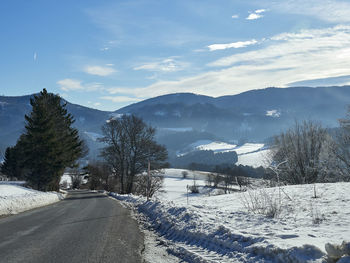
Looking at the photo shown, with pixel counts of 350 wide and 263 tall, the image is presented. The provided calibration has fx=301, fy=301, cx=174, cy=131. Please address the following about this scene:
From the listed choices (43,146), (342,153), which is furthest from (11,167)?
(342,153)

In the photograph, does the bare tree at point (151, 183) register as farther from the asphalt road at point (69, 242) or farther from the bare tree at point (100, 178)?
the asphalt road at point (69, 242)

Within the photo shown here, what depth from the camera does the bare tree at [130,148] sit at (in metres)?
42.3

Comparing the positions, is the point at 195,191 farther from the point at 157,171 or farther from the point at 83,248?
the point at 83,248

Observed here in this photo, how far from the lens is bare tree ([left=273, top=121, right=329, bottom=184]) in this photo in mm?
31731

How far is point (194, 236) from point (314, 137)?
2845cm

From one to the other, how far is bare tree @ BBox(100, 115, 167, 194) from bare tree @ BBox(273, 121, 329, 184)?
15865 millimetres

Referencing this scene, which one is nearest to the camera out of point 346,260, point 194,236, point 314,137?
point 346,260

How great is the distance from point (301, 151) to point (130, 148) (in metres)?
23.4

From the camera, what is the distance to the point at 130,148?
145ft

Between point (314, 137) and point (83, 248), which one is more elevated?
point (314, 137)

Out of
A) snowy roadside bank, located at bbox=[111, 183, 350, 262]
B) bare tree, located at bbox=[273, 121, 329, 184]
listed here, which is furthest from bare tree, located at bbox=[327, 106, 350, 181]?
snowy roadside bank, located at bbox=[111, 183, 350, 262]

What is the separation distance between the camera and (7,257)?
6.76 metres

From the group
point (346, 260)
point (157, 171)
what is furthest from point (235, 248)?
point (157, 171)

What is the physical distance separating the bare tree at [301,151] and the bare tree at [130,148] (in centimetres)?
1586
